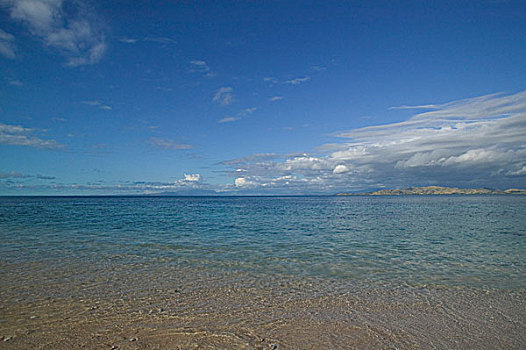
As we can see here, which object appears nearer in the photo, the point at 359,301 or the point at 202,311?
the point at 202,311

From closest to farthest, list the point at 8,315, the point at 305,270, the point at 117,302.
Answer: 1. the point at 8,315
2. the point at 117,302
3. the point at 305,270

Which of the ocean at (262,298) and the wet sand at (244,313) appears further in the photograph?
the ocean at (262,298)

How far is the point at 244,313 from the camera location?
8289 mm

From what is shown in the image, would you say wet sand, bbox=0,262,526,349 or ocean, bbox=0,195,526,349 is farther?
ocean, bbox=0,195,526,349

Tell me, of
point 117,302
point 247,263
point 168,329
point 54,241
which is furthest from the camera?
point 54,241

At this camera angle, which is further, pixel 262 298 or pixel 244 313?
pixel 262 298

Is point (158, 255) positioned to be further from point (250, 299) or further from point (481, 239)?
point (481, 239)

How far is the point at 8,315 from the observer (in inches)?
310

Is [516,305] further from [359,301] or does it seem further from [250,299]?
[250,299]

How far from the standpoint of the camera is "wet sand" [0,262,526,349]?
6.66m

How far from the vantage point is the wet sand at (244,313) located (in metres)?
6.66

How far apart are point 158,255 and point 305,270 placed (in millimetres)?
8194

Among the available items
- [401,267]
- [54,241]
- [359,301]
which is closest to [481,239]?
[401,267]

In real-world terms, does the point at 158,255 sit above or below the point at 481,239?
above
